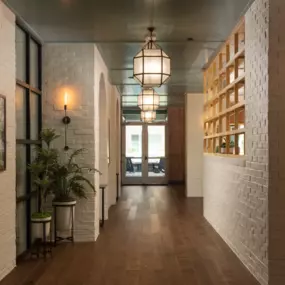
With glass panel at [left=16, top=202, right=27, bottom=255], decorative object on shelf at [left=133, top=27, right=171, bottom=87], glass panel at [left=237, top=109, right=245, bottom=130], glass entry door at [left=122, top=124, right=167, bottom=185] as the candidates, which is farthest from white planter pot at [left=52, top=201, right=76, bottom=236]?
glass entry door at [left=122, top=124, right=167, bottom=185]

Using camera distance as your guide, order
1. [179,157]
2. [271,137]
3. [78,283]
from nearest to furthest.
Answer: [271,137], [78,283], [179,157]

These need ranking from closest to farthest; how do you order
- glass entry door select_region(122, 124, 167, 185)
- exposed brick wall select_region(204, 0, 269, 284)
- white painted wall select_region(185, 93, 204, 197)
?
exposed brick wall select_region(204, 0, 269, 284) → white painted wall select_region(185, 93, 204, 197) → glass entry door select_region(122, 124, 167, 185)

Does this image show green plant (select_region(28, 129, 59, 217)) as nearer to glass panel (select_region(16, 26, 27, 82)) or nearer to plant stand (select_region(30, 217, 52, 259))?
plant stand (select_region(30, 217, 52, 259))

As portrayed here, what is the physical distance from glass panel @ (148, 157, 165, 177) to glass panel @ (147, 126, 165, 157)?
7.2 inches

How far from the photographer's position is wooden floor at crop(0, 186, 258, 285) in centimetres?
439

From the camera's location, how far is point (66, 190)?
19.5ft

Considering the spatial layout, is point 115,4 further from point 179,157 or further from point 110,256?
point 179,157

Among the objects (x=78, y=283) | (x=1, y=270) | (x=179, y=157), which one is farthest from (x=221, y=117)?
(x=179, y=157)

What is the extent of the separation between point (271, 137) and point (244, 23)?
1586 mm

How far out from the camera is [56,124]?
621 cm

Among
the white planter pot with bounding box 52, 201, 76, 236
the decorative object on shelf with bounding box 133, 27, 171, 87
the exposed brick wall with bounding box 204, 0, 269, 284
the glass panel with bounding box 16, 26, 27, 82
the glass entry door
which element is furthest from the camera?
the glass entry door

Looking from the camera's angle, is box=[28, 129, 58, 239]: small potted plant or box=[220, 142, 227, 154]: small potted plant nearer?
box=[28, 129, 58, 239]: small potted plant

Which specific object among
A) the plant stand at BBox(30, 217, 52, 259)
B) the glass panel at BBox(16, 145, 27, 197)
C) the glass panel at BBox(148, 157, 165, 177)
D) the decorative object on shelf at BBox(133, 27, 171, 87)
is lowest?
the plant stand at BBox(30, 217, 52, 259)

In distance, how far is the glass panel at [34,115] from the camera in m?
5.90
